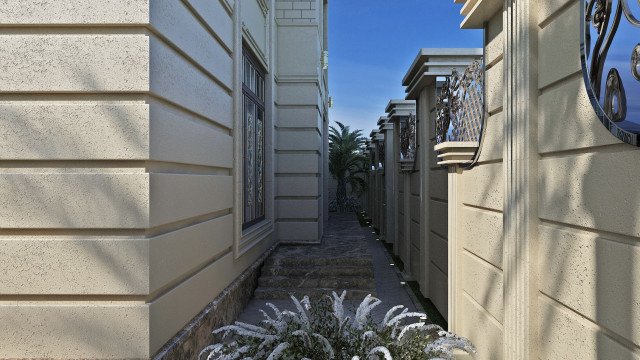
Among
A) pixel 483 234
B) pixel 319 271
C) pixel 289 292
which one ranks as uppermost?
pixel 483 234

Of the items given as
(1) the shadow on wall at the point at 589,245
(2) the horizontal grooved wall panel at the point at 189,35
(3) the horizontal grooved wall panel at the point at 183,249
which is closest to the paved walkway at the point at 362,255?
(3) the horizontal grooved wall panel at the point at 183,249

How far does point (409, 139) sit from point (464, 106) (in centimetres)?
415

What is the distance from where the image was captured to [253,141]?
737 cm

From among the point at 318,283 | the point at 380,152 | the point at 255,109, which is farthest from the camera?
the point at 380,152

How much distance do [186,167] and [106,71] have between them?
1039mm

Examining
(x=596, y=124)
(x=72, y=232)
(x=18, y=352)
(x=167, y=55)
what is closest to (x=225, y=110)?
(x=167, y=55)

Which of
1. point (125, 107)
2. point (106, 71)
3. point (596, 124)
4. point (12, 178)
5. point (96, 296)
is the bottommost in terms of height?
point (96, 296)

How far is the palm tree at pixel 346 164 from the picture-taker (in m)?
23.1

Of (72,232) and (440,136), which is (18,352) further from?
(440,136)

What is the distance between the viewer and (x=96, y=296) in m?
A: 3.04

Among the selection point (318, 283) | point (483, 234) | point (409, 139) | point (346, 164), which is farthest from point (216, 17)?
point (346, 164)

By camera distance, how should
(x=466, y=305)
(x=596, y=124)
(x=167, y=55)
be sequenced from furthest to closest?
(x=466, y=305)
(x=167, y=55)
(x=596, y=124)

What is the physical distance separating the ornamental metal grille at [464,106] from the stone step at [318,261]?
2961 millimetres

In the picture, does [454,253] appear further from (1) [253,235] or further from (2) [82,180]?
(1) [253,235]
